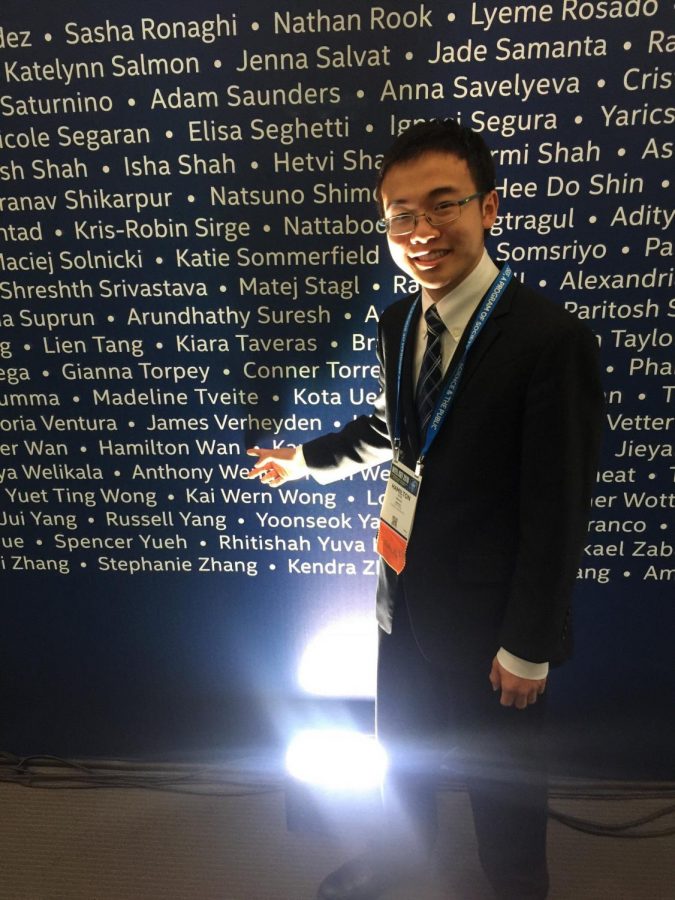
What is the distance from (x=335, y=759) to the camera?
1.79 metres

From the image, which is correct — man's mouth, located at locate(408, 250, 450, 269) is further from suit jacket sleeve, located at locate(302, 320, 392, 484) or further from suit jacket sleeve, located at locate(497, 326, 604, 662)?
suit jacket sleeve, located at locate(302, 320, 392, 484)

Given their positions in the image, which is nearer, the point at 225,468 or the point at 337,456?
the point at 337,456

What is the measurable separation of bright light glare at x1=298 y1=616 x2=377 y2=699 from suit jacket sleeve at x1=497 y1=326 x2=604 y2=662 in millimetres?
764

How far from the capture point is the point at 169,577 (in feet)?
5.71

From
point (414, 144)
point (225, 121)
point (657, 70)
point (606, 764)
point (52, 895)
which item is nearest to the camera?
point (414, 144)

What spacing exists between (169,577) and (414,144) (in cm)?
136

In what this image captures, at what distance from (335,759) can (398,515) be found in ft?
3.45

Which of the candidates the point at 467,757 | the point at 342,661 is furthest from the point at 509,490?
the point at 342,661

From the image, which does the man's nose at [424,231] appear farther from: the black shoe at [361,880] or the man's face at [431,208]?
the black shoe at [361,880]

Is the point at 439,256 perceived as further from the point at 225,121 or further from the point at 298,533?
the point at 298,533

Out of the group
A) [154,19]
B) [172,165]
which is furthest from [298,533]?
[154,19]

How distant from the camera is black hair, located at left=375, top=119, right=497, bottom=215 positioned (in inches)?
37.8

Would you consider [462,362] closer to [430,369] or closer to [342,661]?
[430,369]

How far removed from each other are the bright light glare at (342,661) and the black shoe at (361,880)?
0.44 meters
